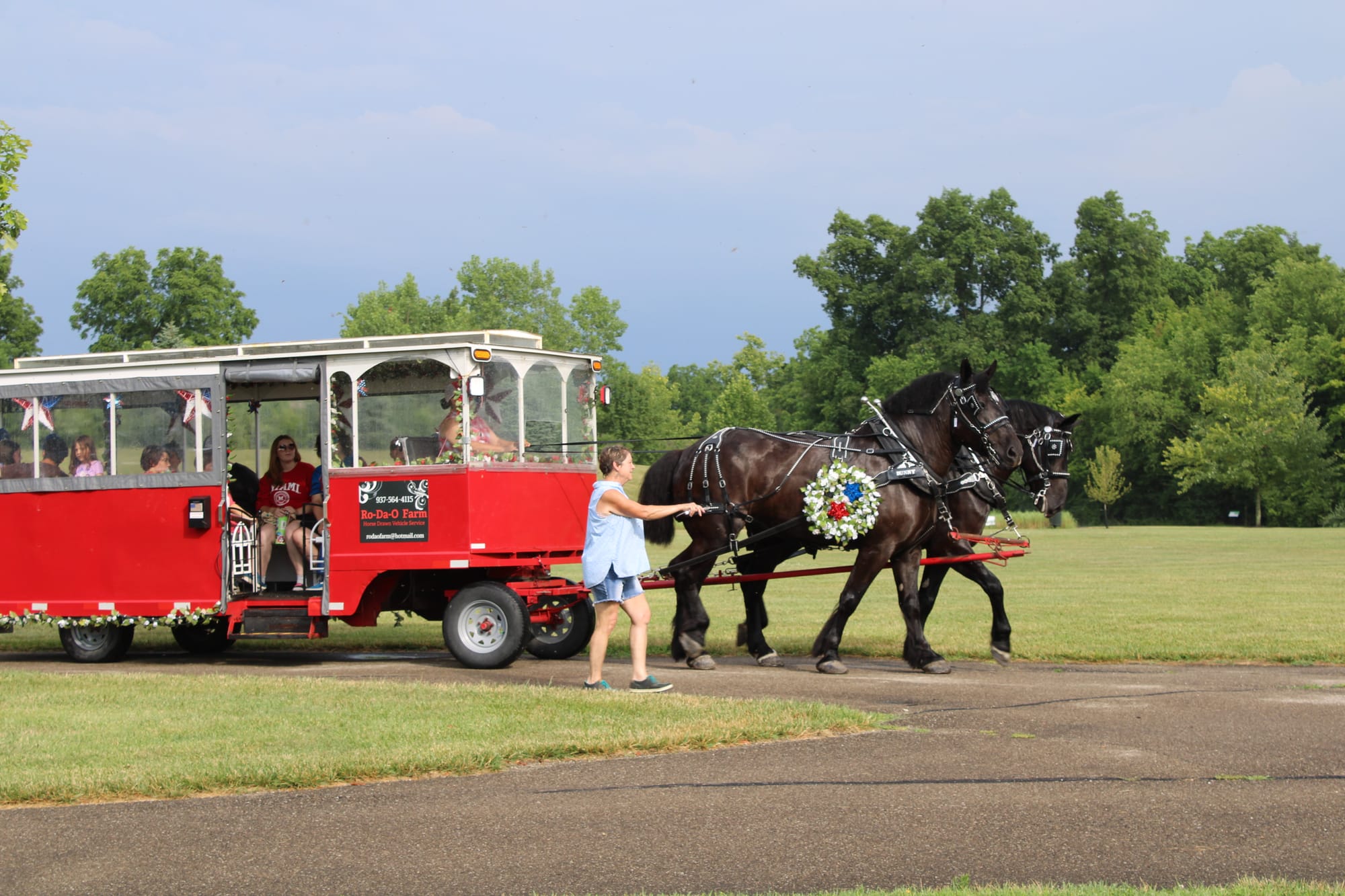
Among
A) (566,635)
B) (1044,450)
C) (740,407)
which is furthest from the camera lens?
(740,407)

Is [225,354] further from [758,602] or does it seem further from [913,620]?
[913,620]

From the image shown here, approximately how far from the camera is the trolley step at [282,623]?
11.9 meters

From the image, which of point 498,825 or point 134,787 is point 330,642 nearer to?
point 134,787

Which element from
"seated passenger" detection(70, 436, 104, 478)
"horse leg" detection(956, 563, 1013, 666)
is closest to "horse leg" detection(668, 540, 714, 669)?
"horse leg" detection(956, 563, 1013, 666)

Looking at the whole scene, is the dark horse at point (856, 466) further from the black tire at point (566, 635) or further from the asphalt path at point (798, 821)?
the asphalt path at point (798, 821)

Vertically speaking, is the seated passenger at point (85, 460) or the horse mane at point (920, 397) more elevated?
the horse mane at point (920, 397)

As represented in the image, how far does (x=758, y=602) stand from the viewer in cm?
1191

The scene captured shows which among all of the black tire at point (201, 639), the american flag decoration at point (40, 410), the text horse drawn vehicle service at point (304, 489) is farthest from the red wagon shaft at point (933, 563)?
the american flag decoration at point (40, 410)

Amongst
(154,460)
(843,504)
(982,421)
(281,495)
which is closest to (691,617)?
(843,504)

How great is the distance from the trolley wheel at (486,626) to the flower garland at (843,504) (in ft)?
8.34

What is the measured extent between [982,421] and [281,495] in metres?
6.43

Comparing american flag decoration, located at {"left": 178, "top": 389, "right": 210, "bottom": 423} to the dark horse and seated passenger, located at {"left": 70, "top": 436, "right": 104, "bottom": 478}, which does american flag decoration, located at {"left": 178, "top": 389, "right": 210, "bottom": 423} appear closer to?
seated passenger, located at {"left": 70, "top": 436, "right": 104, "bottom": 478}

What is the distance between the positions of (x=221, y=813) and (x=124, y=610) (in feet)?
22.9

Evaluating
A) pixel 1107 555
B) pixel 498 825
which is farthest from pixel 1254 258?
pixel 498 825
